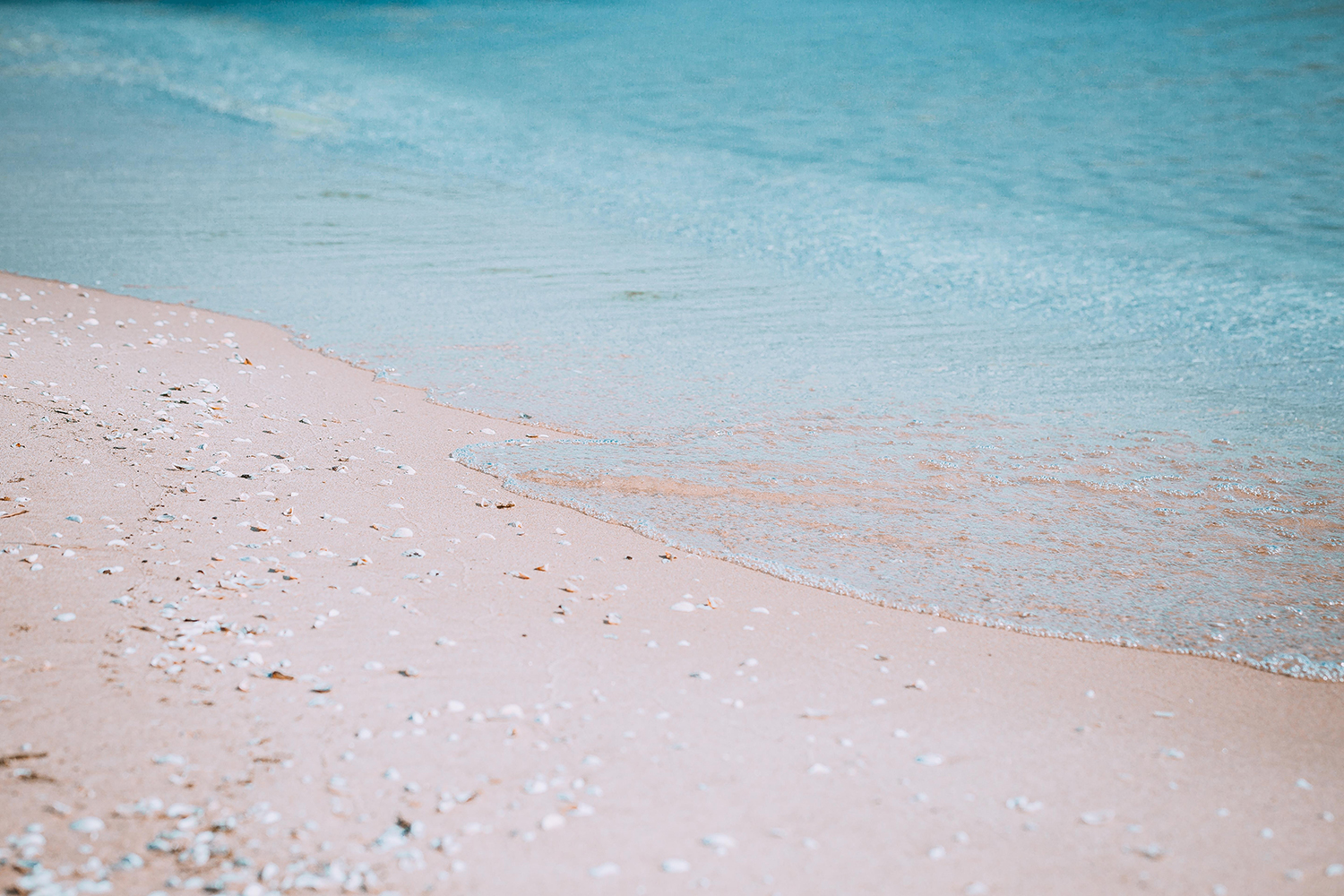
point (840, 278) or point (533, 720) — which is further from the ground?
point (840, 278)

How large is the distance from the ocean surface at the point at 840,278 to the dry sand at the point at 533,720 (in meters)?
0.47

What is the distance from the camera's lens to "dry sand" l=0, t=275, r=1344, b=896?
2.56 m

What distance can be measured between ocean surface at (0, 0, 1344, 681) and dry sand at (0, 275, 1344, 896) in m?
0.47

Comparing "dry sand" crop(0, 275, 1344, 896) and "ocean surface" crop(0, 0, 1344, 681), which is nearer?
"dry sand" crop(0, 275, 1344, 896)

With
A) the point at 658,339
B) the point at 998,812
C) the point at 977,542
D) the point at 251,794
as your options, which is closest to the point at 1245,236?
the point at 658,339

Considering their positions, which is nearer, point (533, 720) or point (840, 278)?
point (533, 720)

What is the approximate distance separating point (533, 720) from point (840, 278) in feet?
21.0

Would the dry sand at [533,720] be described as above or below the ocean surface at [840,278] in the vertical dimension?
below

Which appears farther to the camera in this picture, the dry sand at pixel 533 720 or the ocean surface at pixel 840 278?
the ocean surface at pixel 840 278

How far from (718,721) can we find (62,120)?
14766mm

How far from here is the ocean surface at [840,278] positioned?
459 centimetres

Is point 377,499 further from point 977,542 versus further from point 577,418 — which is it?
point 977,542

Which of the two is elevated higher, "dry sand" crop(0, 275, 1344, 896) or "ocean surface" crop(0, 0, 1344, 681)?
"ocean surface" crop(0, 0, 1344, 681)

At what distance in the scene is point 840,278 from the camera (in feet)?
28.6
